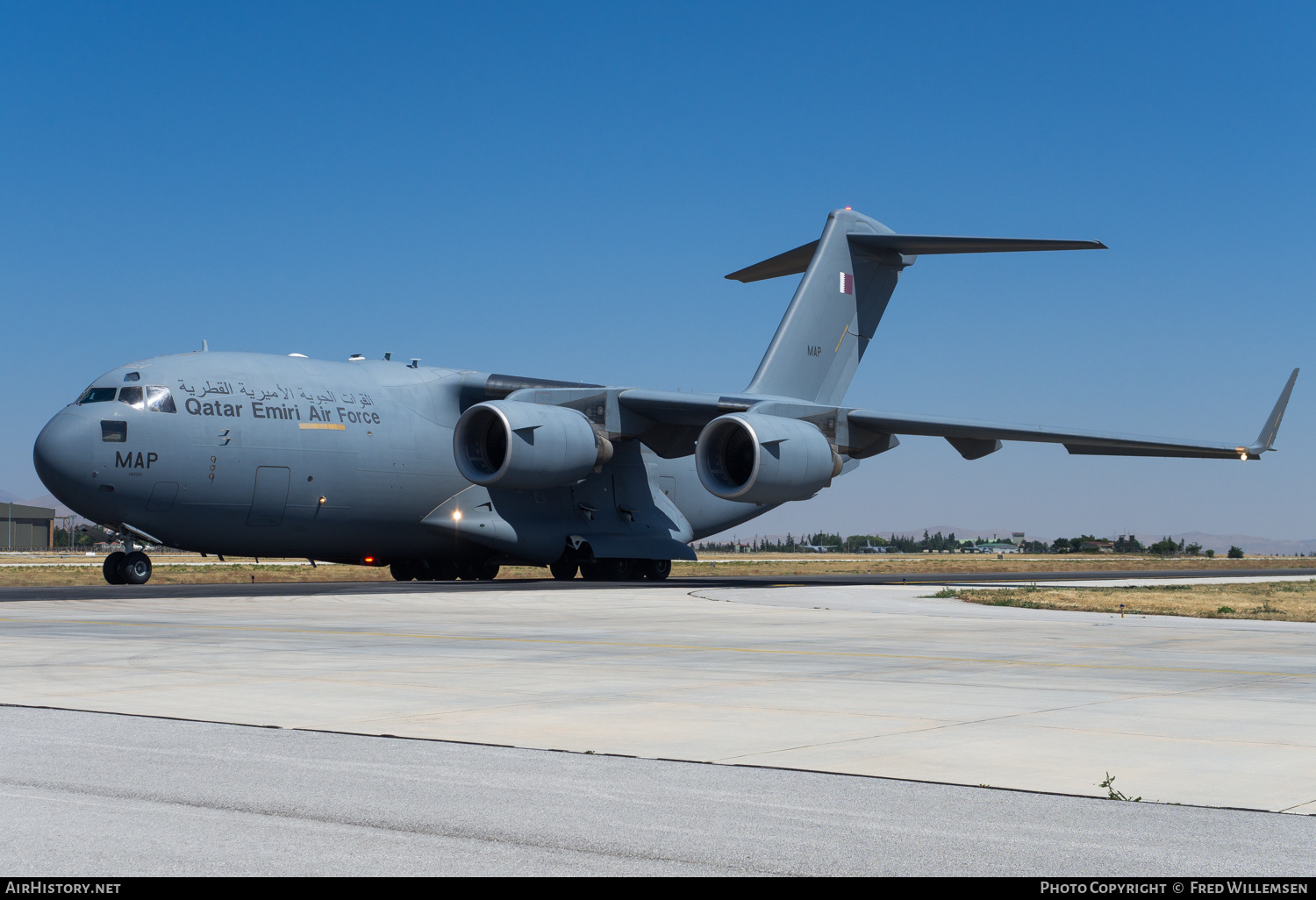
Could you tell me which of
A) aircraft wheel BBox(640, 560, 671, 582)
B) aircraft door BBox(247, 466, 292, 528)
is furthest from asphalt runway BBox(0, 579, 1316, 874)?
aircraft wheel BBox(640, 560, 671, 582)

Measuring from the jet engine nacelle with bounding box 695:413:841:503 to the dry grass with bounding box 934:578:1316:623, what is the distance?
3.54m

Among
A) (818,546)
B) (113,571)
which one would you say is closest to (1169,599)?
(113,571)

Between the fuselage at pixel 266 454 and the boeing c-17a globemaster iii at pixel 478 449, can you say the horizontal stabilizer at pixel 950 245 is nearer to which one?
the boeing c-17a globemaster iii at pixel 478 449

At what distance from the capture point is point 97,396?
2203 cm

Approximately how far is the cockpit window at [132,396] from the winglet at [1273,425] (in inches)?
877

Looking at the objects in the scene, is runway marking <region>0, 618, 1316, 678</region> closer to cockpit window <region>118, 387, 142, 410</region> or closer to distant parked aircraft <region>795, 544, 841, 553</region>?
cockpit window <region>118, 387, 142, 410</region>

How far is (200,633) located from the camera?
44.2 feet

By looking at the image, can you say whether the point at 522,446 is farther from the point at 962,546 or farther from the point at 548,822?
the point at 962,546

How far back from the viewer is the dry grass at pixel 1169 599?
1848 cm

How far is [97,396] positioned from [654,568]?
12514 mm

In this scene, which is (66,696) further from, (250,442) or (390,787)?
(250,442)
